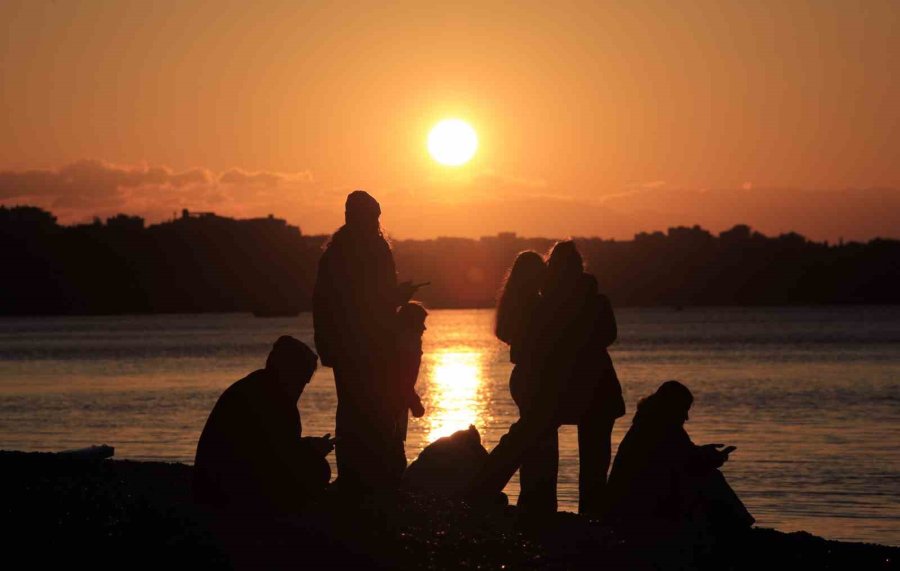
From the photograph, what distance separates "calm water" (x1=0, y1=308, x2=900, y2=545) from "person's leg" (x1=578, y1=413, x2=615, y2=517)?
17.4 feet

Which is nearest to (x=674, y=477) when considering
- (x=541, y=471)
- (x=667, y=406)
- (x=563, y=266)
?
(x=667, y=406)

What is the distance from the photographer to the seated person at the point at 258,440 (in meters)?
9.10

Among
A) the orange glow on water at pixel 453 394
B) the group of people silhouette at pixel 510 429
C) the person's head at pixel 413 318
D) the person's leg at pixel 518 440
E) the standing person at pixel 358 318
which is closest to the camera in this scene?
the group of people silhouette at pixel 510 429

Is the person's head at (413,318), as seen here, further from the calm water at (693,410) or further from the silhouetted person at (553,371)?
the calm water at (693,410)

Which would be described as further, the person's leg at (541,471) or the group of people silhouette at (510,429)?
the person's leg at (541,471)

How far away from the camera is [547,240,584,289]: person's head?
1050cm

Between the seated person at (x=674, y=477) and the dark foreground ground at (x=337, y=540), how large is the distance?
0.25 m

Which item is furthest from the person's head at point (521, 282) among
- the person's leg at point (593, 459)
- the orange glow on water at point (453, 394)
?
the orange glow on water at point (453, 394)

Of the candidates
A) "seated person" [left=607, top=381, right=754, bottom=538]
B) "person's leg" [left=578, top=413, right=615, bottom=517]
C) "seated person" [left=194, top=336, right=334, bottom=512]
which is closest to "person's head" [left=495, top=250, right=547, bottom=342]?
"person's leg" [left=578, top=413, right=615, bottom=517]

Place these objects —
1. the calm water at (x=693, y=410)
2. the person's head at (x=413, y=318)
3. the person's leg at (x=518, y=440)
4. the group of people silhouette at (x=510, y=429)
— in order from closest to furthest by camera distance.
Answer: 1. the group of people silhouette at (x=510, y=429)
2. the person's leg at (x=518, y=440)
3. the person's head at (x=413, y=318)
4. the calm water at (x=693, y=410)

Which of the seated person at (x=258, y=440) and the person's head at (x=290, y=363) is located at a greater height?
the person's head at (x=290, y=363)

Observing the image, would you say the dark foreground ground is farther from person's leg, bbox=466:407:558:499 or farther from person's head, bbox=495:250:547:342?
person's head, bbox=495:250:547:342

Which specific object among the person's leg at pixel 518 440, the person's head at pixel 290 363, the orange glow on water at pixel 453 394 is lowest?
the orange glow on water at pixel 453 394

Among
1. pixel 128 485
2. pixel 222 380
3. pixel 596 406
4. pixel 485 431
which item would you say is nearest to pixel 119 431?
pixel 485 431
